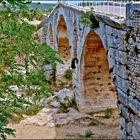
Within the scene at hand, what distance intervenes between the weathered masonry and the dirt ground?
38.2 inches

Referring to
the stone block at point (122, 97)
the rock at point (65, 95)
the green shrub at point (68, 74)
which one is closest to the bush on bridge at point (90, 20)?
the stone block at point (122, 97)

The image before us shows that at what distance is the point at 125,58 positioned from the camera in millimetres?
8812

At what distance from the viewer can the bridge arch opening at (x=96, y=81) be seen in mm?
14227

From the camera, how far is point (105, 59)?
14.2 meters

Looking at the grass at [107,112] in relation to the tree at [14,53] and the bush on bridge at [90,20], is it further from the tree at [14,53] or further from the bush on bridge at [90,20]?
the tree at [14,53]

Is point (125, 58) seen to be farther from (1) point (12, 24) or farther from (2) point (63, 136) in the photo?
(2) point (63, 136)

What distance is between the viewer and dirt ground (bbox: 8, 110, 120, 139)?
12.8m

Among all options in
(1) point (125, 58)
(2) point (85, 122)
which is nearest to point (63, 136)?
(2) point (85, 122)

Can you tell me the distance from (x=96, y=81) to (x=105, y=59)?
0.94m

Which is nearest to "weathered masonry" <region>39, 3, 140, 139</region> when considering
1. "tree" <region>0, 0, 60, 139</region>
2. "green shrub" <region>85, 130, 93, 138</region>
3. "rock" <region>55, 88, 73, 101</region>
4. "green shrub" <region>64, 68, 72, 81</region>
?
"green shrub" <region>64, 68, 72, 81</region>

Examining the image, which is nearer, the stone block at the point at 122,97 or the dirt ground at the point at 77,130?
the stone block at the point at 122,97

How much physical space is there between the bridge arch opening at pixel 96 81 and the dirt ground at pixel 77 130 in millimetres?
554

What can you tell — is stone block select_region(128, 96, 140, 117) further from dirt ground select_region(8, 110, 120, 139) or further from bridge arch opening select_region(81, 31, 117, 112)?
bridge arch opening select_region(81, 31, 117, 112)

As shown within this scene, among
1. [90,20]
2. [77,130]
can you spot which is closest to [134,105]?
[90,20]
